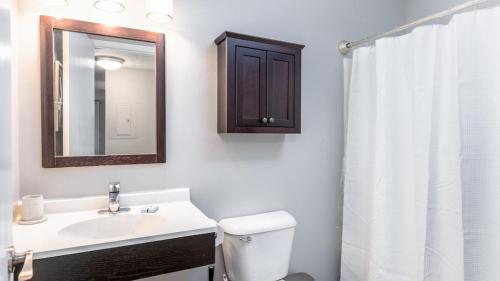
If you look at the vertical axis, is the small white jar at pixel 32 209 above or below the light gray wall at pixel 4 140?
below

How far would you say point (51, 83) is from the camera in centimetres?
129

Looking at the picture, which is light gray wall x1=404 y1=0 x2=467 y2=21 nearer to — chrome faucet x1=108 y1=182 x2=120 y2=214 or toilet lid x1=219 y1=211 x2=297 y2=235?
toilet lid x1=219 y1=211 x2=297 y2=235

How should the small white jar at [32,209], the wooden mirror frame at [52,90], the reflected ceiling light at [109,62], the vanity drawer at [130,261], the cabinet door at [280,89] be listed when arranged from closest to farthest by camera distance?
the vanity drawer at [130,261], the small white jar at [32,209], the wooden mirror frame at [52,90], the reflected ceiling light at [109,62], the cabinet door at [280,89]

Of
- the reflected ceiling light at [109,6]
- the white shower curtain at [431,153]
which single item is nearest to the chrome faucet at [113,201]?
the reflected ceiling light at [109,6]

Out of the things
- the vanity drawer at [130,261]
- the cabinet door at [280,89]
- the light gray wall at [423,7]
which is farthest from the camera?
the light gray wall at [423,7]

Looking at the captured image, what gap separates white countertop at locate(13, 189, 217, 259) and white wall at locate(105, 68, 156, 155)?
286mm

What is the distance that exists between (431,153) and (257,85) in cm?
97

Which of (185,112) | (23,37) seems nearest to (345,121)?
(185,112)

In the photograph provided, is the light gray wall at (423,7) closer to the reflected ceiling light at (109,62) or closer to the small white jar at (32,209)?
the reflected ceiling light at (109,62)

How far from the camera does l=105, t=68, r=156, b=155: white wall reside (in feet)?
4.66

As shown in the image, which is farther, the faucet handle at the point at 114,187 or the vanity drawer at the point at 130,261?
the faucet handle at the point at 114,187

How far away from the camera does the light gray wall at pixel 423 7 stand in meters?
2.04

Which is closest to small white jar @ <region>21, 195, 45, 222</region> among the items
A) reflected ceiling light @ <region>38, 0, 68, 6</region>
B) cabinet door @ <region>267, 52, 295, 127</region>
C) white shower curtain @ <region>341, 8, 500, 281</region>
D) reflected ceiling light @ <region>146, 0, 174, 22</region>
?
reflected ceiling light @ <region>38, 0, 68, 6</region>

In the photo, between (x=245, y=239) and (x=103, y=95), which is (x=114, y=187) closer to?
(x=103, y=95)
